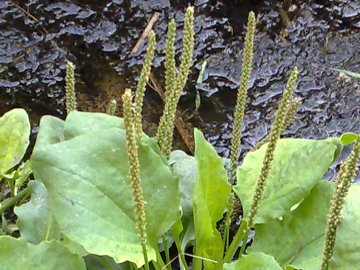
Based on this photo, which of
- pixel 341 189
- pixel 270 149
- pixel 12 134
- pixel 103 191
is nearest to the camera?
pixel 341 189

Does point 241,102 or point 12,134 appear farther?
point 12,134

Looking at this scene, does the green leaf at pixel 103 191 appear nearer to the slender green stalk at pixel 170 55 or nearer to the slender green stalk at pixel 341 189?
the slender green stalk at pixel 170 55

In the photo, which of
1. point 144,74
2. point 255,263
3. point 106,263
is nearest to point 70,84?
point 144,74

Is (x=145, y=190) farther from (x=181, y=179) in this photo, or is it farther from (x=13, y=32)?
(x=13, y=32)

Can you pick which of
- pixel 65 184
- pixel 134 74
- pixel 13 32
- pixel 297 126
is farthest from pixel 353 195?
pixel 13 32

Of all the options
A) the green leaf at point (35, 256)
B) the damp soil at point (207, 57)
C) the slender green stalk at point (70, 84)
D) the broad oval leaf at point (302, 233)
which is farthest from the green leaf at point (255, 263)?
the damp soil at point (207, 57)

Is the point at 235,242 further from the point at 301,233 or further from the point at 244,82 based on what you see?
the point at 244,82
